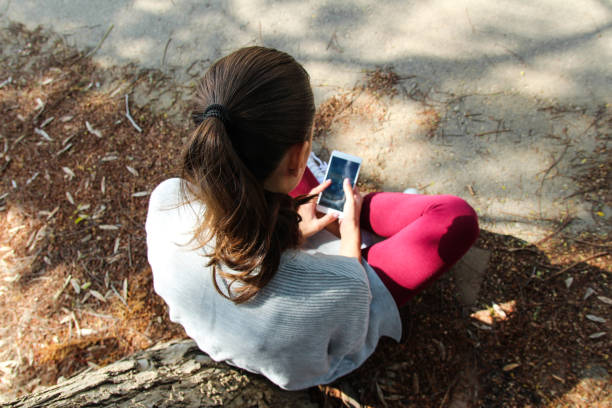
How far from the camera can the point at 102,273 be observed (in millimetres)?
2428

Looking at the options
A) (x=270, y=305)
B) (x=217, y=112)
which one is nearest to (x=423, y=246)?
(x=270, y=305)

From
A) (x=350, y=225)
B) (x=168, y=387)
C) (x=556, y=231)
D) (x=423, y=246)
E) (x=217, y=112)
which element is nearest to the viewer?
(x=217, y=112)

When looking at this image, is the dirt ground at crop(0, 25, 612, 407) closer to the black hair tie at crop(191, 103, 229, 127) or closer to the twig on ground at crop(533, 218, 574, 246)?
the twig on ground at crop(533, 218, 574, 246)

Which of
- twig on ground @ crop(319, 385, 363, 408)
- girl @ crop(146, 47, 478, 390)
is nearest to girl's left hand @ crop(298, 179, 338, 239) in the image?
girl @ crop(146, 47, 478, 390)

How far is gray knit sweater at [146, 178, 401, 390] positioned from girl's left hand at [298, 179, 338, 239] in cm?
57

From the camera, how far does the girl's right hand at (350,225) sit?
5.56 feet

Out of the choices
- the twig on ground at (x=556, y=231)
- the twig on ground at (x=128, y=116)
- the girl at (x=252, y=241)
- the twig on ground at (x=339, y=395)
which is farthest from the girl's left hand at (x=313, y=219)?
the twig on ground at (x=128, y=116)

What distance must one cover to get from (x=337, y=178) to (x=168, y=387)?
4.30 feet

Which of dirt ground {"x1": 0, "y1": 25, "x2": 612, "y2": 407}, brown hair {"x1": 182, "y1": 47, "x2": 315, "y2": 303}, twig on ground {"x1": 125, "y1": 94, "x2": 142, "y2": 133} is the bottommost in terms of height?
dirt ground {"x1": 0, "y1": 25, "x2": 612, "y2": 407}

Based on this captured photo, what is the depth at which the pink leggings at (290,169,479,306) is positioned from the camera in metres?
1.59

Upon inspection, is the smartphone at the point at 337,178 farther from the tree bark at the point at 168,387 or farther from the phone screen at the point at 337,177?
the tree bark at the point at 168,387

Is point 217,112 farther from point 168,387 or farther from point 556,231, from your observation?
point 556,231

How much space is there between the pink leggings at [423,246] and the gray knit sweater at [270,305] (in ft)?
1.30

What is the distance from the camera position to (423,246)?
1.61 metres
